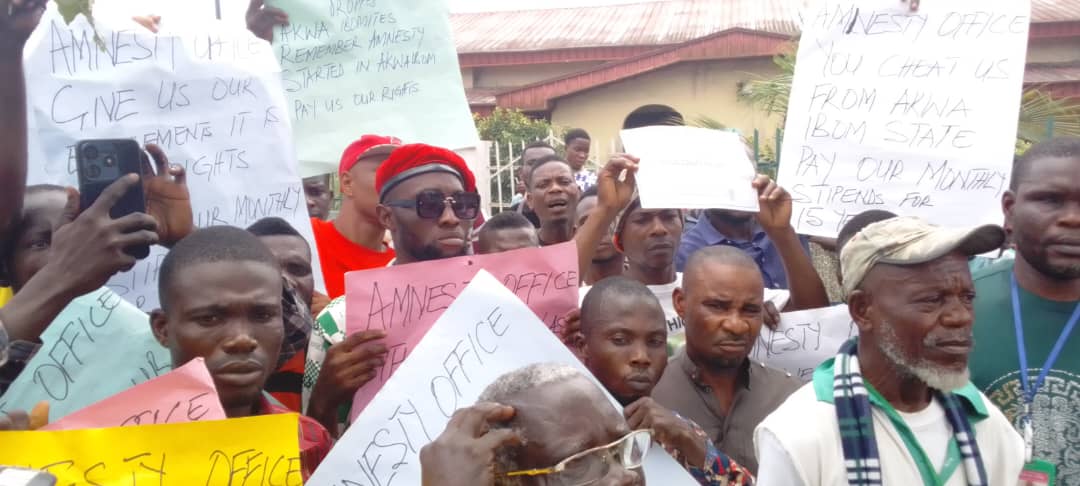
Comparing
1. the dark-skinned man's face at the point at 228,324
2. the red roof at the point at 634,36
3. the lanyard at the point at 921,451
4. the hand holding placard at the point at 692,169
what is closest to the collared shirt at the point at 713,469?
the lanyard at the point at 921,451

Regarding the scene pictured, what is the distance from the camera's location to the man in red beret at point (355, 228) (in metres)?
4.91

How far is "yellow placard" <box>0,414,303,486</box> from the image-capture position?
2543 mm

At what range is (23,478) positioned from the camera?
6.56 ft

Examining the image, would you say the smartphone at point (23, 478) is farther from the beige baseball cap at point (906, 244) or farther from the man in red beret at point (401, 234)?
the beige baseball cap at point (906, 244)

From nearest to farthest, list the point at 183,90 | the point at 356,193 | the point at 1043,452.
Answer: the point at 1043,452 < the point at 183,90 < the point at 356,193

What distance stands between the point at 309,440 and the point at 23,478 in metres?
1.19

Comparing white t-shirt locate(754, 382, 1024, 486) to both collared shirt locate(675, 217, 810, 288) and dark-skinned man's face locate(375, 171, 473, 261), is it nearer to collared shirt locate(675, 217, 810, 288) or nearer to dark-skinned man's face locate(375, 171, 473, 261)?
dark-skinned man's face locate(375, 171, 473, 261)

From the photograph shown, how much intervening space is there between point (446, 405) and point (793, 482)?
98 centimetres

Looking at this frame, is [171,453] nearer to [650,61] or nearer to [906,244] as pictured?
[906,244]

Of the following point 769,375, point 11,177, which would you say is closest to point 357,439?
point 11,177

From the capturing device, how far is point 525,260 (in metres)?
3.75

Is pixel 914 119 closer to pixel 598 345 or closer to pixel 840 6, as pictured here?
pixel 840 6

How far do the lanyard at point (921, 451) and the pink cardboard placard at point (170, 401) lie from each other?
1740 millimetres

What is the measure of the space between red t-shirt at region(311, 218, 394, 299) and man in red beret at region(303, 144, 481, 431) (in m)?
0.61
